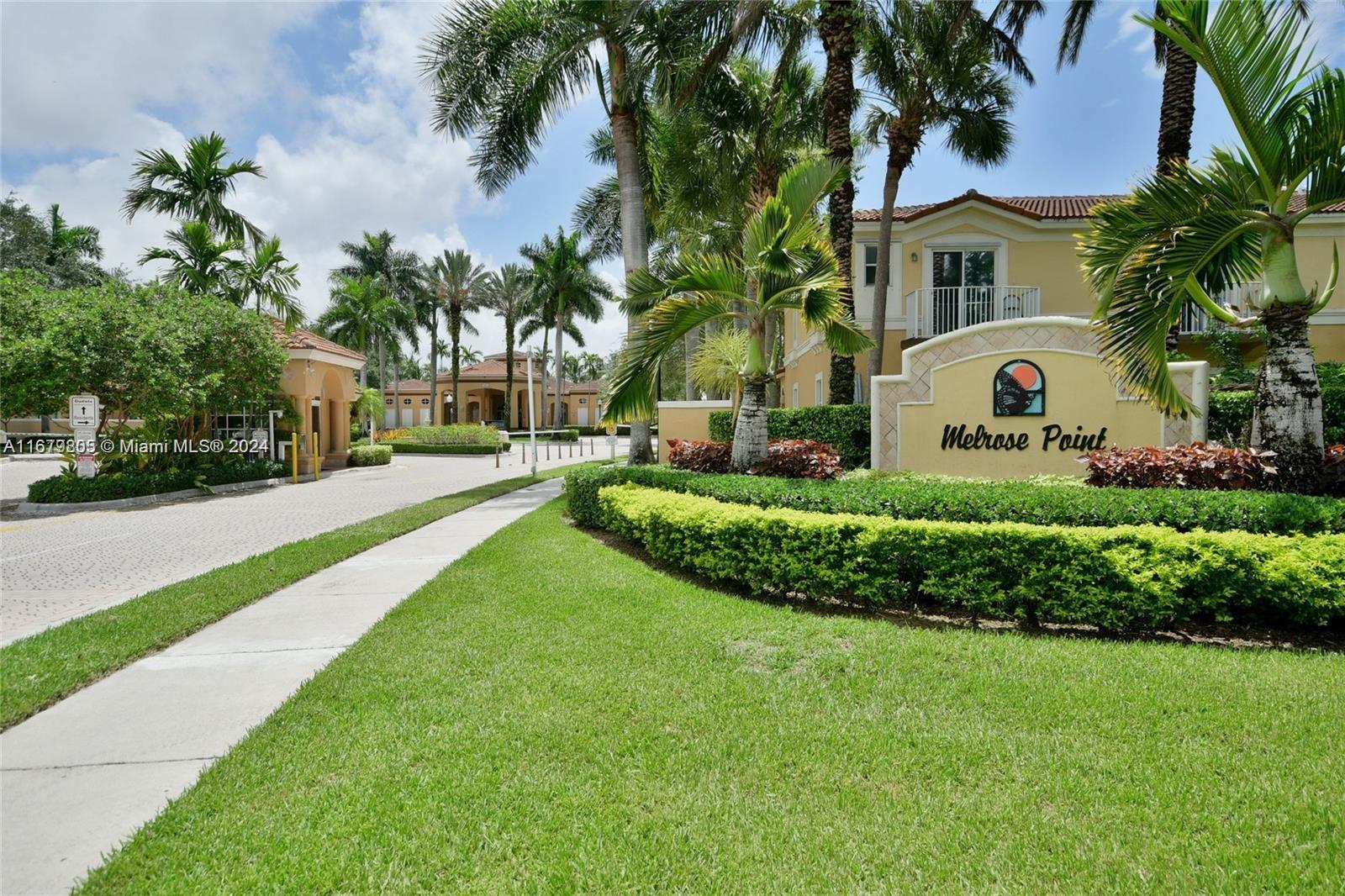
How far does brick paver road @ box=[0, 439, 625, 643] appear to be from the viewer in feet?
23.1

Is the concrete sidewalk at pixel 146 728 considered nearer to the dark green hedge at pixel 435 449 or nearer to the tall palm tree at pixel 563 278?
the dark green hedge at pixel 435 449

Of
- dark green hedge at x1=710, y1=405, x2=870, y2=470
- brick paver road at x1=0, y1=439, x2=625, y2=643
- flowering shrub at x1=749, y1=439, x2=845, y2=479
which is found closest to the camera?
brick paver road at x1=0, y1=439, x2=625, y2=643

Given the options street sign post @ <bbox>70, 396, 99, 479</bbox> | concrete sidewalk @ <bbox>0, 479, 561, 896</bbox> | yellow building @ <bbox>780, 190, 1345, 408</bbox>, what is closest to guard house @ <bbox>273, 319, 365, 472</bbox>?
street sign post @ <bbox>70, 396, 99, 479</bbox>

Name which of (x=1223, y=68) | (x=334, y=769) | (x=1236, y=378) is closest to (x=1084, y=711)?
(x=334, y=769)

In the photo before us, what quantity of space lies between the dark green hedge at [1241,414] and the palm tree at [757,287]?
574 cm

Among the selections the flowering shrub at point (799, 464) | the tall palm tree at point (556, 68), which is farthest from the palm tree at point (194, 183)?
the flowering shrub at point (799, 464)

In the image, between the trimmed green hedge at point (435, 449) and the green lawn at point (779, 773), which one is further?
the trimmed green hedge at point (435, 449)

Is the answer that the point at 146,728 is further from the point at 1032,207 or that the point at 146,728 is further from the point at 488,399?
the point at 488,399

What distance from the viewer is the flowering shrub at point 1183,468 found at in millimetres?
6453

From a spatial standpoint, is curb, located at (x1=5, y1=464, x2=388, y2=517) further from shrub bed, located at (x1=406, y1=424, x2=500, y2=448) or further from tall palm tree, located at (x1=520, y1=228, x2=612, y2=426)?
tall palm tree, located at (x1=520, y1=228, x2=612, y2=426)

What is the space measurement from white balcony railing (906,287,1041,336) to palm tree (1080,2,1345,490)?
11.1 meters

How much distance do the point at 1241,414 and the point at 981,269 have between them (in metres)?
10.1

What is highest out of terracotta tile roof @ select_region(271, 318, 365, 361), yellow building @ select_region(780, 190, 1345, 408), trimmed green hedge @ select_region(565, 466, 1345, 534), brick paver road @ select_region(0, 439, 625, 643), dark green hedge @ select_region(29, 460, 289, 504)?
yellow building @ select_region(780, 190, 1345, 408)

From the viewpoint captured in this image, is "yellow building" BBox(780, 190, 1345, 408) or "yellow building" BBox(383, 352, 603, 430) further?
"yellow building" BBox(383, 352, 603, 430)
